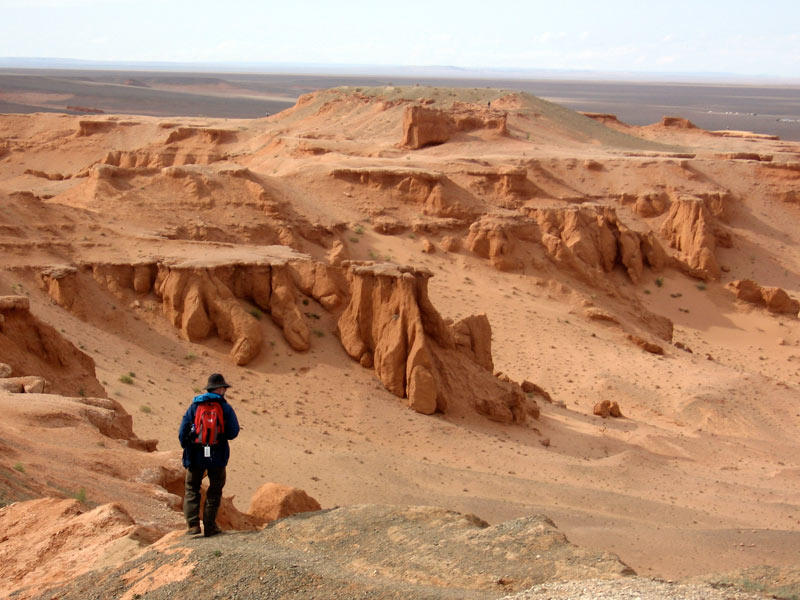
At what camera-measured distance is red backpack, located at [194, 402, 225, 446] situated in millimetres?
6797

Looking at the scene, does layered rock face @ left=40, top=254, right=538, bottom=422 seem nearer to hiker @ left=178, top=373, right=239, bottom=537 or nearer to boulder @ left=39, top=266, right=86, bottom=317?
boulder @ left=39, top=266, right=86, bottom=317

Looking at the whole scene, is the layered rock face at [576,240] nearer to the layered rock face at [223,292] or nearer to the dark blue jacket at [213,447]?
the layered rock face at [223,292]

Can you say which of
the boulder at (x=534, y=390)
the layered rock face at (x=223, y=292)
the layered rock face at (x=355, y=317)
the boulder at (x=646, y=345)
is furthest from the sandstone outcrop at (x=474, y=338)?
the boulder at (x=646, y=345)

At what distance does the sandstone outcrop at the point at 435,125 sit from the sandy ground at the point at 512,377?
472cm

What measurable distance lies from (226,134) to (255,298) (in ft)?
103

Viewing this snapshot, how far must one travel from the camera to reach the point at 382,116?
50156 mm

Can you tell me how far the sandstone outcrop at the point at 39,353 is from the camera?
12.0 meters

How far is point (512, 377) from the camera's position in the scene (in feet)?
70.6

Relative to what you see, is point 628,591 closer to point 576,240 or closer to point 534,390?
point 534,390

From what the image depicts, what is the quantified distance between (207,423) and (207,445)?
0.17 metres

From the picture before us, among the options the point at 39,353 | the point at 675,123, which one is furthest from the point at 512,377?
the point at 675,123

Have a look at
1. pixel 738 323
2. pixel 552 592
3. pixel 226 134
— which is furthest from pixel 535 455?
pixel 226 134

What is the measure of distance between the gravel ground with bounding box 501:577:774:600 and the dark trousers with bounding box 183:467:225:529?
2486 millimetres

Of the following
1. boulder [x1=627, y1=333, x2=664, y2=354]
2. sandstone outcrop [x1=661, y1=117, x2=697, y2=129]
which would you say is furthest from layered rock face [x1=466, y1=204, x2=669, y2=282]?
sandstone outcrop [x1=661, y1=117, x2=697, y2=129]
